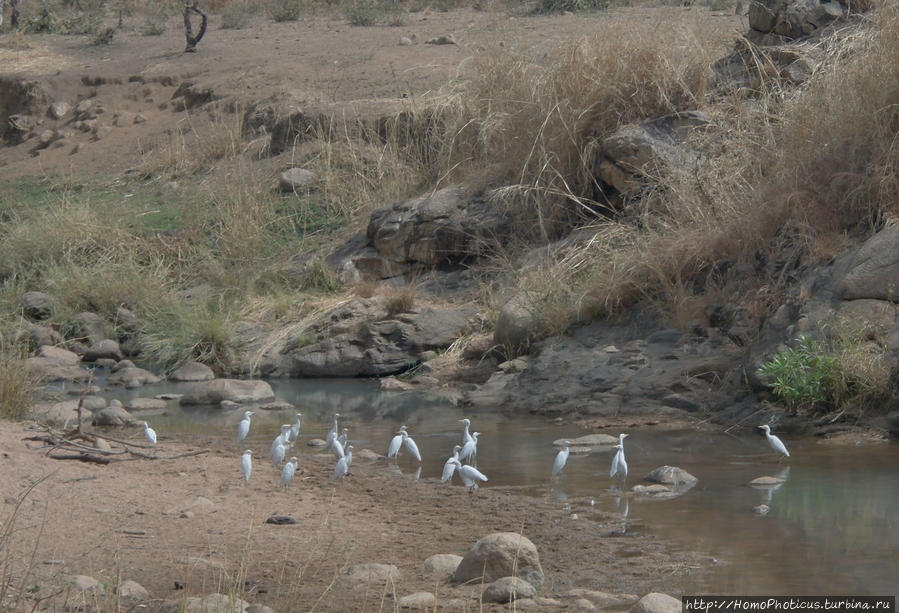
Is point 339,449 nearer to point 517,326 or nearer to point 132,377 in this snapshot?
point 517,326

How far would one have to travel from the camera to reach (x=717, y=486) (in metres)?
6.34

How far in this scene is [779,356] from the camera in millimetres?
7988

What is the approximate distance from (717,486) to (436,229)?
22.1 feet

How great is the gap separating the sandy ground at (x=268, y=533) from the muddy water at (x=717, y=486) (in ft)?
0.68

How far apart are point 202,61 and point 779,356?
15.8 m

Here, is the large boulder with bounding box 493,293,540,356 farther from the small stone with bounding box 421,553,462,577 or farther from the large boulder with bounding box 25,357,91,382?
the small stone with bounding box 421,553,462,577

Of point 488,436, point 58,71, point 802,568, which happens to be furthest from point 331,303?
point 58,71

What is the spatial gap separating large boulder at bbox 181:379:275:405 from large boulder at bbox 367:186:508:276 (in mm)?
2967

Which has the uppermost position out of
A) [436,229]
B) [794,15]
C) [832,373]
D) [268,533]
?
[794,15]

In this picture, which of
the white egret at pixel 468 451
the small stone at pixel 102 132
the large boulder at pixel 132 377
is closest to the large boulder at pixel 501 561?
the white egret at pixel 468 451

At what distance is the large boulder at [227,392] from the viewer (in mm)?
10125

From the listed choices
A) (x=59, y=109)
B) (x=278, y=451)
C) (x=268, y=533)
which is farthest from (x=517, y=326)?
(x=59, y=109)

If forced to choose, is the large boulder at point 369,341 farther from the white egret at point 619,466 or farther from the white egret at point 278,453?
the white egret at point 619,466

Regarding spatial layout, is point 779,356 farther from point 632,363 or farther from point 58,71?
point 58,71
